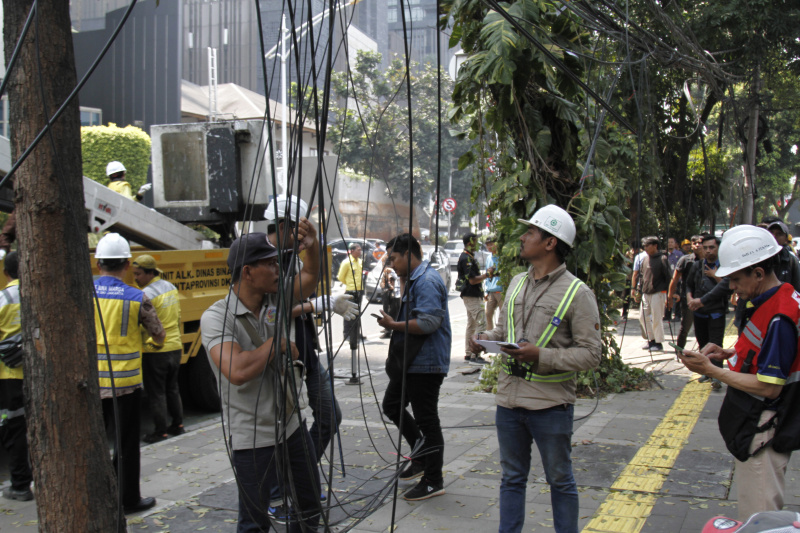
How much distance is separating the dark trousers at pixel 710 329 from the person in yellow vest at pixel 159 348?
5.59 m

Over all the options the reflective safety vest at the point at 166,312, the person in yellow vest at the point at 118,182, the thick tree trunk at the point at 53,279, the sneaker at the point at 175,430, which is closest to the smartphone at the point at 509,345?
the thick tree trunk at the point at 53,279

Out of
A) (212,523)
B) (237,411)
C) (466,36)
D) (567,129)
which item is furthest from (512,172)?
(237,411)

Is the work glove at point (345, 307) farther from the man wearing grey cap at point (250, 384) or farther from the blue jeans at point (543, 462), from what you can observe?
the blue jeans at point (543, 462)

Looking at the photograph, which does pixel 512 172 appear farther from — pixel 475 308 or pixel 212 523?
pixel 212 523

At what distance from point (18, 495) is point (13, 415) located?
553mm

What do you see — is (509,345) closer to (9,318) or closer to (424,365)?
(424,365)

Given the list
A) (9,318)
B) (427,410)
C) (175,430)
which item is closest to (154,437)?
(175,430)

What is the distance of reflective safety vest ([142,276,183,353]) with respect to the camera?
6367 mm

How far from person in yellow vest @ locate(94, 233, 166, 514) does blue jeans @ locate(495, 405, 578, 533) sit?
2572 mm

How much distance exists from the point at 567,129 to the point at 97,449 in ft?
18.5

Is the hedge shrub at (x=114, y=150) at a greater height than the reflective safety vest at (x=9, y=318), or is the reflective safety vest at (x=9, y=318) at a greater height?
the hedge shrub at (x=114, y=150)

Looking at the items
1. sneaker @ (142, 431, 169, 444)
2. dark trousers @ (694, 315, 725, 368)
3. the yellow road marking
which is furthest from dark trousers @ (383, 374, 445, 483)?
dark trousers @ (694, 315, 725, 368)

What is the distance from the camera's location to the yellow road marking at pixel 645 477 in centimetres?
440

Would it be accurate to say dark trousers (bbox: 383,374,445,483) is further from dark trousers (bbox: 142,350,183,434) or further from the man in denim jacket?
dark trousers (bbox: 142,350,183,434)
